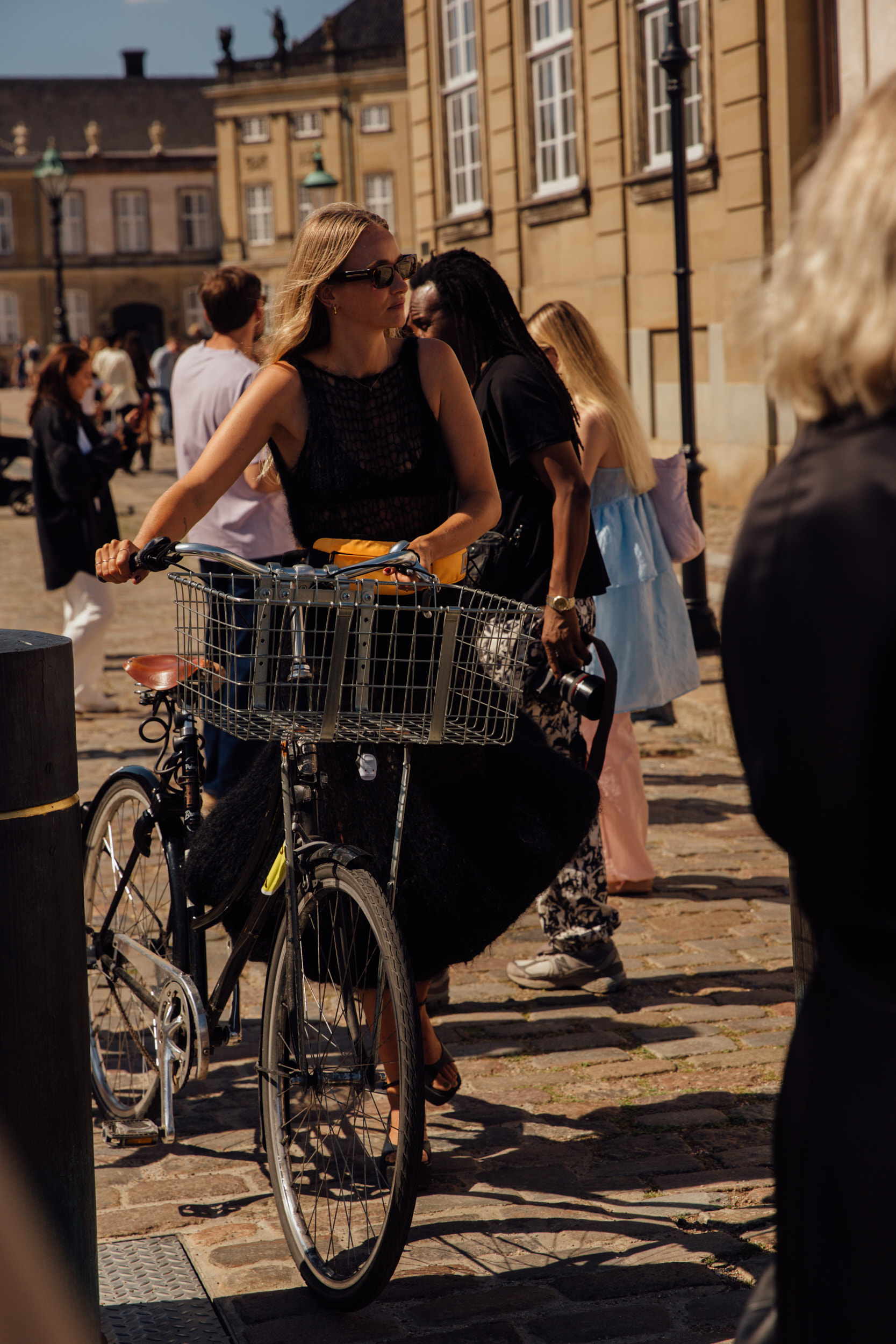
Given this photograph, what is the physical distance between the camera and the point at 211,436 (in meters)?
5.77

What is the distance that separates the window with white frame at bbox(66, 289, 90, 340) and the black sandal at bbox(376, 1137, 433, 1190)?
248ft

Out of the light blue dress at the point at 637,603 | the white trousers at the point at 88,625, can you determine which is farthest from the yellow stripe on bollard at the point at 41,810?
the white trousers at the point at 88,625

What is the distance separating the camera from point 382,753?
3309mm

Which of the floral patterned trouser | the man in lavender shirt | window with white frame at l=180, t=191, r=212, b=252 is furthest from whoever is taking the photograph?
window with white frame at l=180, t=191, r=212, b=252

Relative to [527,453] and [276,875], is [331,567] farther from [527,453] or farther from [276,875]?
[527,453]

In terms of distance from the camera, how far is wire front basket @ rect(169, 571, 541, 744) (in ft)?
9.25

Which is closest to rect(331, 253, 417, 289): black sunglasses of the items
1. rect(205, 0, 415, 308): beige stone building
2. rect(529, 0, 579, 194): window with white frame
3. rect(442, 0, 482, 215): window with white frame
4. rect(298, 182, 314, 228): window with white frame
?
rect(529, 0, 579, 194): window with white frame

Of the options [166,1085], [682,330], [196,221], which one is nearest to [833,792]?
[166,1085]

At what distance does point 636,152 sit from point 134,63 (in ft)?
262

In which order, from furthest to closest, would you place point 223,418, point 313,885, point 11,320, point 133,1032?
point 11,320 < point 223,418 < point 133,1032 < point 313,885

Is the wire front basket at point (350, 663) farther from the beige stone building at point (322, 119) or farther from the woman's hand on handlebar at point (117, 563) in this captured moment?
the beige stone building at point (322, 119)

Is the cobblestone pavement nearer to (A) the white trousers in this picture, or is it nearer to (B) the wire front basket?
(B) the wire front basket

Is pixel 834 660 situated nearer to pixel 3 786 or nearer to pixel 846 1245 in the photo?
pixel 846 1245

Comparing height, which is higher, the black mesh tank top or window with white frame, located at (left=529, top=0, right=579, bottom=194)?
window with white frame, located at (left=529, top=0, right=579, bottom=194)
